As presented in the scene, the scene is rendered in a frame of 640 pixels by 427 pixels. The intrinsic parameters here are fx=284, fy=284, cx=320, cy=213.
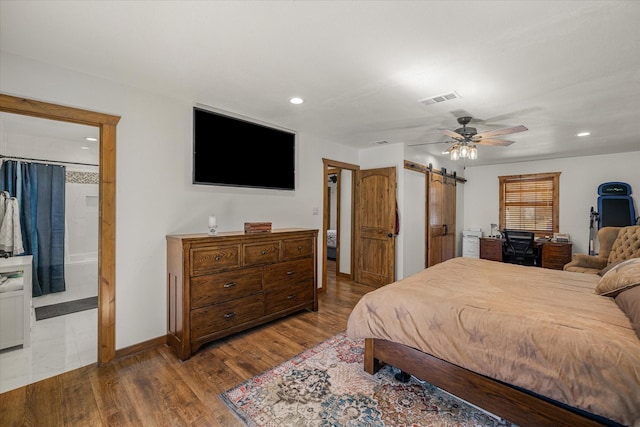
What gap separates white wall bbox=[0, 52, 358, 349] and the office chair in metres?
5.55

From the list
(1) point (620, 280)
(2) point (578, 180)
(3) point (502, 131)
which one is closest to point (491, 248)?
(2) point (578, 180)

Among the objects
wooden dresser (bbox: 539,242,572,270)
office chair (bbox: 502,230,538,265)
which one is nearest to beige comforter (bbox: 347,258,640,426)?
office chair (bbox: 502,230,538,265)

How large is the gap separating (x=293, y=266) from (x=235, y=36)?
94.8 inches

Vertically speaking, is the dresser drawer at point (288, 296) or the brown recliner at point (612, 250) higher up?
the brown recliner at point (612, 250)

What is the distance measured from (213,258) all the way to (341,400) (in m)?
1.63

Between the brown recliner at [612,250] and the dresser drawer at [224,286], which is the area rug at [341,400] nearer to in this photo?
the dresser drawer at [224,286]

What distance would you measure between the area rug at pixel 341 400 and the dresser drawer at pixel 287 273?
Result: 3.15 feet

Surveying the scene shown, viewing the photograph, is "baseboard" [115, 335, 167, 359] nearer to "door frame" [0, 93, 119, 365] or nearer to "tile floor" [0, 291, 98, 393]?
"door frame" [0, 93, 119, 365]

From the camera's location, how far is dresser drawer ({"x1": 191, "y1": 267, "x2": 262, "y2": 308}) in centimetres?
262

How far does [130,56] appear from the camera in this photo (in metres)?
2.10

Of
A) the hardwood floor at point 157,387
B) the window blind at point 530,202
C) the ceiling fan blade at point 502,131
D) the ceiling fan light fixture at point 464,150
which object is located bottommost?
the hardwood floor at point 157,387

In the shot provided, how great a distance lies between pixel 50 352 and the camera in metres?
2.64

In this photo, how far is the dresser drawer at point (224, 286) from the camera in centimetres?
262

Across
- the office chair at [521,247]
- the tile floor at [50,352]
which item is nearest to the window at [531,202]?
the office chair at [521,247]
